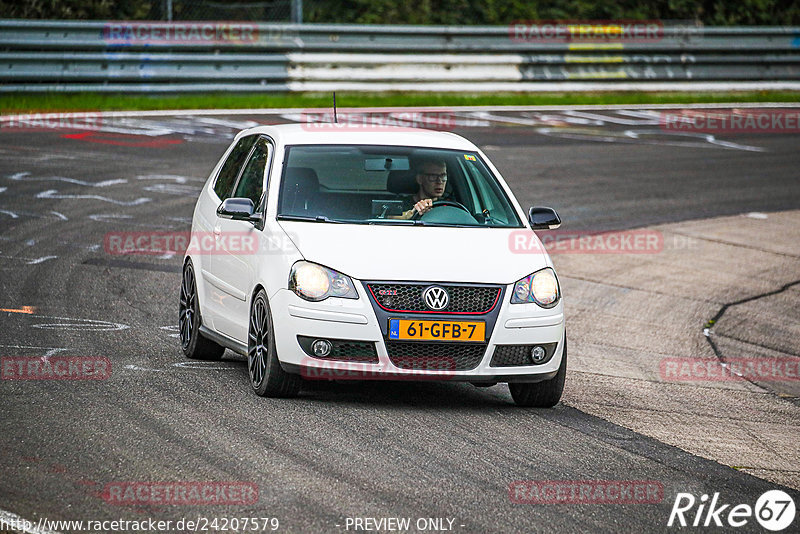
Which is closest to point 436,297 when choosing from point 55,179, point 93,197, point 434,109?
point 93,197

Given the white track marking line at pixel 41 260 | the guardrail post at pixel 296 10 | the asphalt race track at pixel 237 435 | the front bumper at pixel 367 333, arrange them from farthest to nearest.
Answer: the guardrail post at pixel 296 10
the white track marking line at pixel 41 260
the front bumper at pixel 367 333
the asphalt race track at pixel 237 435

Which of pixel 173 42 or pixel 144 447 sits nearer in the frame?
pixel 144 447

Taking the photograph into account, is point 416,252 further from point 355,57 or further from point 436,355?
point 355,57

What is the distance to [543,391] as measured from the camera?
25.8ft

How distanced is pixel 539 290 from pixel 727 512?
2.21 m

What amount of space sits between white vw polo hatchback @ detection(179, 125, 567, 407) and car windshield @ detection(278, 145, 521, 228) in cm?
1

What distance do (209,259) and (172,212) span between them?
21.0 ft

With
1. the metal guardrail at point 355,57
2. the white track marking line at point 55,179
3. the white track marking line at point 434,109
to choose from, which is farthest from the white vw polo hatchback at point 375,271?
the metal guardrail at point 355,57

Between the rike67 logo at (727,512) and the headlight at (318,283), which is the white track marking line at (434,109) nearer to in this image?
the headlight at (318,283)

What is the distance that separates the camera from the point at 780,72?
28.7 m

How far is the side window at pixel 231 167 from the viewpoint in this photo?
30.6ft

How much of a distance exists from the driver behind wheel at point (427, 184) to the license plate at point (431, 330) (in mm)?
1364

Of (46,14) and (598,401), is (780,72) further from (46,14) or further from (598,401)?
(598,401)

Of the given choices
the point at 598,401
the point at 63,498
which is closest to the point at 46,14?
the point at 598,401
